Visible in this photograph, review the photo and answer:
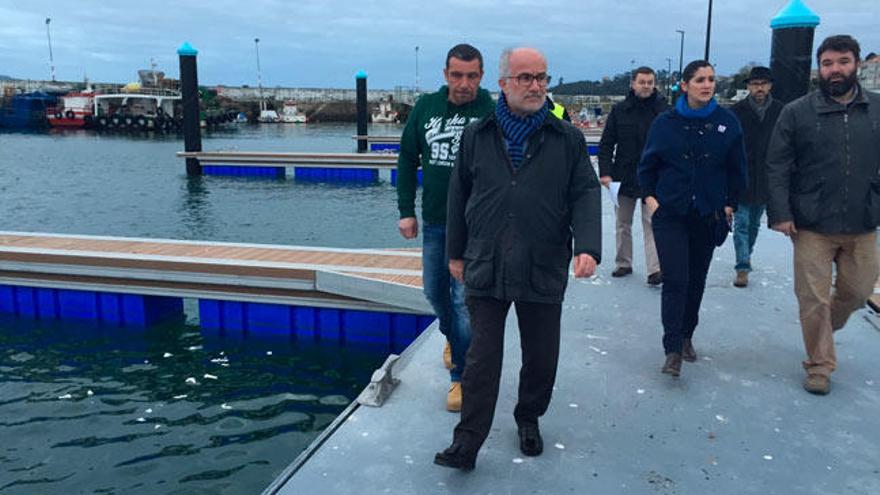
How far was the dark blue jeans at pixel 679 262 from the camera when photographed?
402 centimetres

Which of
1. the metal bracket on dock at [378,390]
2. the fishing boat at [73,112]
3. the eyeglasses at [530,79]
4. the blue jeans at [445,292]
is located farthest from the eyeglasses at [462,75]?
the fishing boat at [73,112]

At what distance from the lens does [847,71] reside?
361 cm

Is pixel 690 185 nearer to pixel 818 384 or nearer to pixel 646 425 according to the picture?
pixel 818 384

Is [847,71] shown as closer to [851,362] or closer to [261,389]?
[851,362]

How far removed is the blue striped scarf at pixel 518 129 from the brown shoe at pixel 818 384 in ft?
7.73

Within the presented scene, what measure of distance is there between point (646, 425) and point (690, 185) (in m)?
1.50

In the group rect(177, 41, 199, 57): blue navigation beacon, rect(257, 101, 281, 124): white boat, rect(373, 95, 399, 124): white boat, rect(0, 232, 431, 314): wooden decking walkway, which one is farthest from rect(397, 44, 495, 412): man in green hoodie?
rect(257, 101, 281, 124): white boat

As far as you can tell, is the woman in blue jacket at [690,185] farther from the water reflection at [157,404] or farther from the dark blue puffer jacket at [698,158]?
the water reflection at [157,404]

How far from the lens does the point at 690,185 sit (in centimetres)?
402

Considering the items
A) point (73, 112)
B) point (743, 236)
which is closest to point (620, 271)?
point (743, 236)

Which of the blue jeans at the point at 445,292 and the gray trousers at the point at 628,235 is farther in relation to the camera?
the gray trousers at the point at 628,235

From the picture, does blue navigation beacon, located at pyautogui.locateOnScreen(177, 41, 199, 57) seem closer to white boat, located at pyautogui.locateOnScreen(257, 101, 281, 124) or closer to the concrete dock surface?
the concrete dock surface

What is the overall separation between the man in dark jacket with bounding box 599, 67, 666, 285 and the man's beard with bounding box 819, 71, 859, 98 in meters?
2.19

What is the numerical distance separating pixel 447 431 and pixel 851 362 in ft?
9.37
